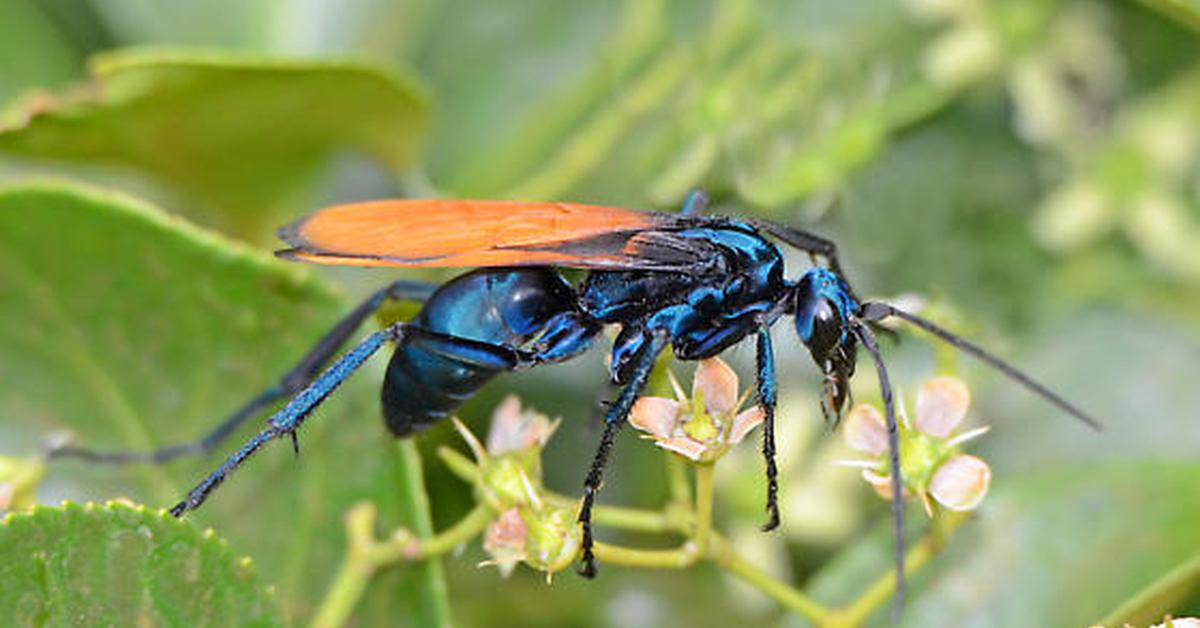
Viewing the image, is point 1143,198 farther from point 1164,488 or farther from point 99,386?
point 99,386

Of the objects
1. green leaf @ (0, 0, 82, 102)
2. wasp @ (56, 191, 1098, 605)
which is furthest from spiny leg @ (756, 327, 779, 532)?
green leaf @ (0, 0, 82, 102)

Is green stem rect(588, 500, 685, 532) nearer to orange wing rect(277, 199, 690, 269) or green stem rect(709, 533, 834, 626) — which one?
green stem rect(709, 533, 834, 626)

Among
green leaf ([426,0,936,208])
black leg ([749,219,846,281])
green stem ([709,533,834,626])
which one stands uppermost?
green leaf ([426,0,936,208])

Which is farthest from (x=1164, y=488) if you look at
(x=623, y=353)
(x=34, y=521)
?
(x=34, y=521)

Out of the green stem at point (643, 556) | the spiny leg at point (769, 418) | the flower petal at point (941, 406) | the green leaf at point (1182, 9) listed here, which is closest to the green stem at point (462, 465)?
the green stem at point (643, 556)

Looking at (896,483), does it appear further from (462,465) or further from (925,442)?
(462,465)

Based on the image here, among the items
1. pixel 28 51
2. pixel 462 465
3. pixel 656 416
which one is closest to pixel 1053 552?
pixel 656 416

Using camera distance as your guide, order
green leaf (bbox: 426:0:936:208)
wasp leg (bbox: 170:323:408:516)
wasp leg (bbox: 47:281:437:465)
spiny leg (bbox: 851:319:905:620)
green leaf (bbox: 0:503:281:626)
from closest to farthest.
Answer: green leaf (bbox: 0:503:281:626), spiny leg (bbox: 851:319:905:620), wasp leg (bbox: 170:323:408:516), wasp leg (bbox: 47:281:437:465), green leaf (bbox: 426:0:936:208)

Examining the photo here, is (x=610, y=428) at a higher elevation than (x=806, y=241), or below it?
below
